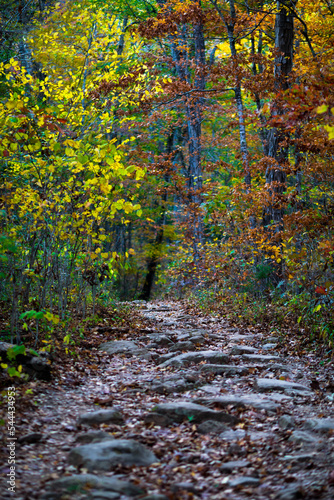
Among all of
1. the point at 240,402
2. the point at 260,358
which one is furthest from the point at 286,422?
the point at 260,358

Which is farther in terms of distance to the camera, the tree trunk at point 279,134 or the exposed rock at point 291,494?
the tree trunk at point 279,134

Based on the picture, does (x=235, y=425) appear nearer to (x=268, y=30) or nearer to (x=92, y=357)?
(x=92, y=357)

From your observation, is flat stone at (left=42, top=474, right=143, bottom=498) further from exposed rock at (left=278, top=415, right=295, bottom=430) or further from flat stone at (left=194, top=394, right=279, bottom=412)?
flat stone at (left=194, top=394, right=279, bottom=412)

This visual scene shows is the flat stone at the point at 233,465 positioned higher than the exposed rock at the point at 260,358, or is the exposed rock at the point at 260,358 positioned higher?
the flat stone at the point at 233,465

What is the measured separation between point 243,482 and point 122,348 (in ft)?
12.6

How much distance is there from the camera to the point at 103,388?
4914 millimetres

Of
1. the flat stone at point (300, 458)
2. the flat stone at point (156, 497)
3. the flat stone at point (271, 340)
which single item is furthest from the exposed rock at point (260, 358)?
the flat stone at point (156, 497)

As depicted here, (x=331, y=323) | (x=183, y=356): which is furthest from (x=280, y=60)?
(x=183, y=356)

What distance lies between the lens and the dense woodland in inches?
209

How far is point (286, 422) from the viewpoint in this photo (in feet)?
12.5

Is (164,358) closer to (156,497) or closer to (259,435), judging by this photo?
(259,435)

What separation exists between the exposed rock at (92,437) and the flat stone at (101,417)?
0.35 m

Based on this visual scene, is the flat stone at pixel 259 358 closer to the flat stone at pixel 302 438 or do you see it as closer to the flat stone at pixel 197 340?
the flat stone at pixel 197 340

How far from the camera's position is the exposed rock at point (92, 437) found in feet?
11.1
